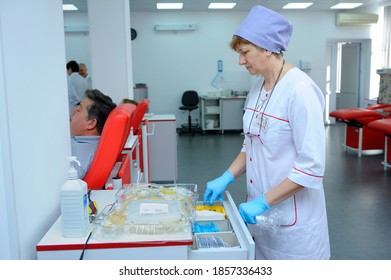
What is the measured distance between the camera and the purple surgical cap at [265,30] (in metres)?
Answer: 1.40

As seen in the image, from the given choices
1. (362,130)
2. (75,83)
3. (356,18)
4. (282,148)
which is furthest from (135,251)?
(356,18)

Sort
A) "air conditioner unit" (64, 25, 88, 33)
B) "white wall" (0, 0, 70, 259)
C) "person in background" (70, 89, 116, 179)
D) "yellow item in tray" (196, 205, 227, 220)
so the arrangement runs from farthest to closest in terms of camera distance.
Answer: "air conditioner unit" (64, 25, 88, 33) → "person in background" (70, 89, 116, 179) → "yellow item in tray" (196, 205, 227, 220) → "white wall" (0, 0, 70, 259)

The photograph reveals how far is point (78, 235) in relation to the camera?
1.12 meters

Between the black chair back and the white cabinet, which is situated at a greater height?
Result: the black chair back

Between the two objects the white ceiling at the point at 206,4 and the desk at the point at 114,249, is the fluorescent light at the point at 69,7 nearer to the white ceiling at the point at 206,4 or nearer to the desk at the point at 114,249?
the white ceiling at the point at 206,4

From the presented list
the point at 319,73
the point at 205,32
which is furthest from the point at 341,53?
the point at 205,32

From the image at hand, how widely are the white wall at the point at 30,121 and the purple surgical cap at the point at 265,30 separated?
0.70 m

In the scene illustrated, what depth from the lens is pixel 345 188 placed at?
14.5ft

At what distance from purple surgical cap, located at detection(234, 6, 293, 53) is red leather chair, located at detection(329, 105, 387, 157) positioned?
4782 mm

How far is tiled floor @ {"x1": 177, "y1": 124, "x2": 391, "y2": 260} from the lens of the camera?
2.96 meters

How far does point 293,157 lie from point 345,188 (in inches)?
131

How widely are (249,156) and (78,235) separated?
30.0 inches

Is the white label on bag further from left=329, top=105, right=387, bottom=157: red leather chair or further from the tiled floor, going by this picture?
left=329, top=105, right=387, bottom=157: red leather chair

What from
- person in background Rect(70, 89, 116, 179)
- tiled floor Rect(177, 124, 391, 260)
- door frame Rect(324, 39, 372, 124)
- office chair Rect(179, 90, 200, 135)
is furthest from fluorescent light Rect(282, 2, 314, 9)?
person in background Rect(70, 89, 116, 179)
